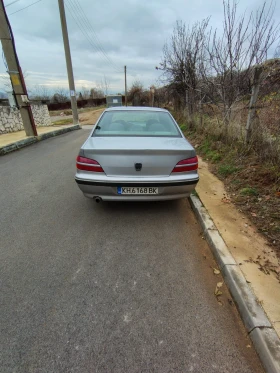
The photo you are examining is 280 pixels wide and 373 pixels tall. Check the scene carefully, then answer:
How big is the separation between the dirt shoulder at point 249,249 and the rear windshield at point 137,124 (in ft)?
4.28

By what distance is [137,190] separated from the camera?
2.79m

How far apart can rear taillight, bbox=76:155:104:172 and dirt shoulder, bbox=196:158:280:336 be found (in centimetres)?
176

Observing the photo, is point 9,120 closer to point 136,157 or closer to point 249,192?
point 136,157

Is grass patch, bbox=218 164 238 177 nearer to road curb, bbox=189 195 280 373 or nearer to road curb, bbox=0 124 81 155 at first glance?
road curb, bbox=189 195 280 373

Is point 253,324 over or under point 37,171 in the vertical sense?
over

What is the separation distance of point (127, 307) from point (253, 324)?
993 millimetres

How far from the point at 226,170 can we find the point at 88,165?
3.04 metres

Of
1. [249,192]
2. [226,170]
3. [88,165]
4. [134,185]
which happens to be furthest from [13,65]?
[249,192]

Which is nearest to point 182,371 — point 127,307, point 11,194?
point 127,307

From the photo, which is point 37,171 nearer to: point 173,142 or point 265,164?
point 173,142

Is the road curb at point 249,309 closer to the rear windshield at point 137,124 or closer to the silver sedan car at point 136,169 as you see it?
the silver sedan car at point 136,169

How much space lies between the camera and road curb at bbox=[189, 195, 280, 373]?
142cm

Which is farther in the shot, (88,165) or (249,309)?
(88,165)

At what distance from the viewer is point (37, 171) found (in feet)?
17.8
